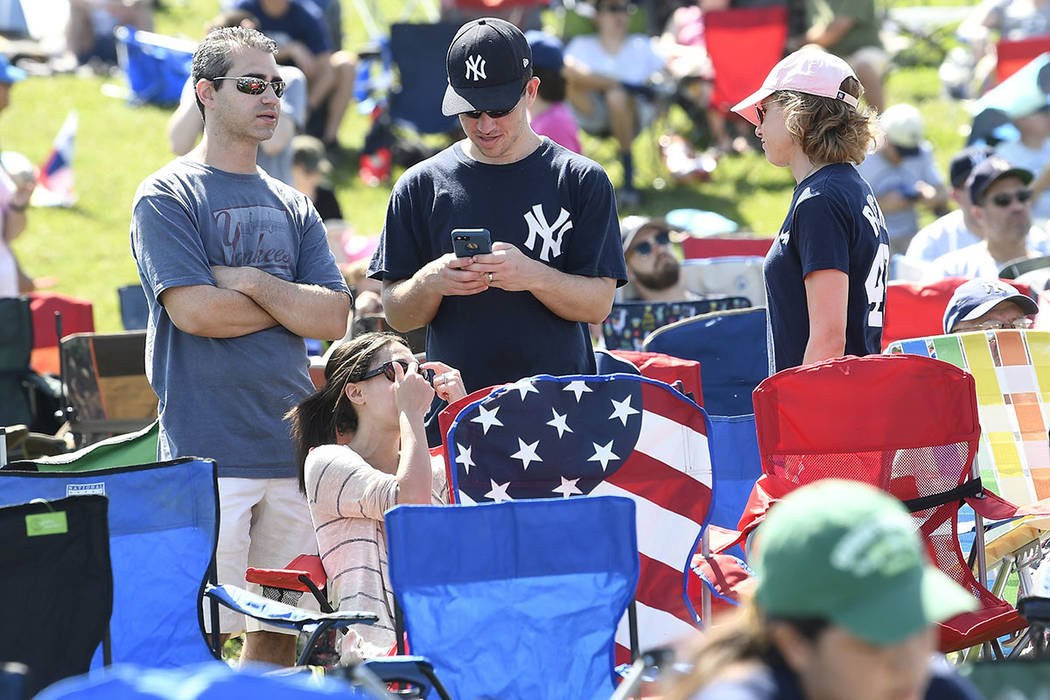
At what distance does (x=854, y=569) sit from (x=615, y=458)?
201 cm

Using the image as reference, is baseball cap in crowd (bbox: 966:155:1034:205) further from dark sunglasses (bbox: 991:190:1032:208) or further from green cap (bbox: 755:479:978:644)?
green cap (bbox: 755:479:978:644)

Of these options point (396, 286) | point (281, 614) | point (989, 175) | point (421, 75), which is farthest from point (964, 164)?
point (421, 75)

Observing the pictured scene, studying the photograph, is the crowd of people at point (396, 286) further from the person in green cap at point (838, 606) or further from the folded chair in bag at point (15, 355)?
the folded chair in bag at point (15, 355)

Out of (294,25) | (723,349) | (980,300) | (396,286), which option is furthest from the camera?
(294,25)

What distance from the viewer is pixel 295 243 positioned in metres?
4.64

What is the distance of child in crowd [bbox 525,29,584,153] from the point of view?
34.4 feet

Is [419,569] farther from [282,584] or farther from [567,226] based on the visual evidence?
[567,226]

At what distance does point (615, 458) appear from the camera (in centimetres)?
399

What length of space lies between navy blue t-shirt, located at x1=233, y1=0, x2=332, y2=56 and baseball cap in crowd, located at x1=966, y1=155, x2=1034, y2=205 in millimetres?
A: 5740

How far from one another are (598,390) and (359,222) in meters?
7.42

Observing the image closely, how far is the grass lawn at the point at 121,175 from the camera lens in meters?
11.0

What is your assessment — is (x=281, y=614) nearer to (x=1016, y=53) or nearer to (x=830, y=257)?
(x=830, y=257)

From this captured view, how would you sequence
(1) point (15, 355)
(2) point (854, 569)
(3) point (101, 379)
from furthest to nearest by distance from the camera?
(1) point (15, 355)
(3) point (101, 379)
(2) point (854, 569)

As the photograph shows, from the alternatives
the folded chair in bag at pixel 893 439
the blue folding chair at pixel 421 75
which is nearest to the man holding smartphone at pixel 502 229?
the folded chair in bag at pixel 893 439
